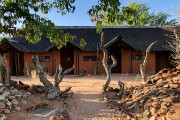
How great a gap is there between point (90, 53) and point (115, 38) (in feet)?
10.9

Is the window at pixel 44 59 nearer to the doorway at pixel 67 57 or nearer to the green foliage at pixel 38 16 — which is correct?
the doorway at pixel 67 57

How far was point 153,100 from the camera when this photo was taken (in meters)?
8.33

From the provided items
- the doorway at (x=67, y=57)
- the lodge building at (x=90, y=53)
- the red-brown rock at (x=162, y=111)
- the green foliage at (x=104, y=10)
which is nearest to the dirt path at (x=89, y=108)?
the red-brown rock at (x=162, y=111)

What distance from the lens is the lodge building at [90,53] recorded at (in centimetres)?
2222

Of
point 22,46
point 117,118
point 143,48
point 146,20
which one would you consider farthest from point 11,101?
point 146,20

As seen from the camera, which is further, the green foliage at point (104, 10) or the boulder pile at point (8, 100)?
the boulder pile at point (8, 100)

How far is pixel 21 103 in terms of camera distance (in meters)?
9.10

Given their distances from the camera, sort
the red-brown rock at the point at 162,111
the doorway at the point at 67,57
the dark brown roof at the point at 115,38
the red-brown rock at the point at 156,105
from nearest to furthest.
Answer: the red-brown rock at the point at 162,111 < the red-brown rock at the point at 156,105 < the dark brown roof at the point at 115,38 < the doorway at the point at 67,57

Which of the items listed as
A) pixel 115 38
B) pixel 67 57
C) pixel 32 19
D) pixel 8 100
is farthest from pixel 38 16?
pixel 67 57

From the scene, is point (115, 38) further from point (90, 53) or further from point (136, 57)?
point (136, 57)

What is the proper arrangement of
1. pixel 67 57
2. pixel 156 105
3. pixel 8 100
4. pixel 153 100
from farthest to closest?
pixel 67 57
pixel 8 100
pixel 153 100
pixel 156 105

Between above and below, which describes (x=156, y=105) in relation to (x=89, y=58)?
below

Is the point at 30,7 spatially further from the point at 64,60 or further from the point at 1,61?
the point at 64,60

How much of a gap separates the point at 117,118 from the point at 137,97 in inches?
70.2
